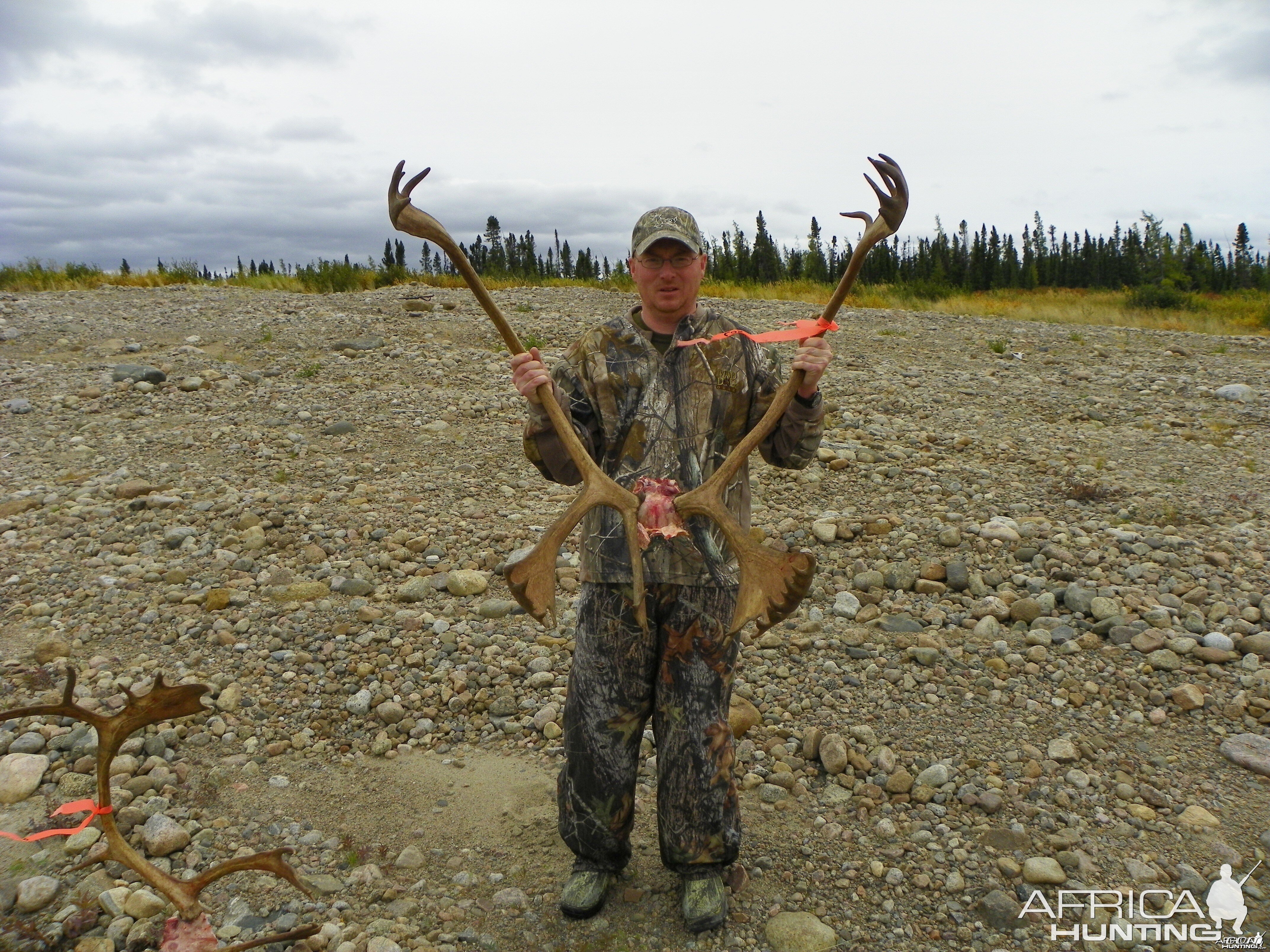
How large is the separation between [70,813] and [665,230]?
3.14m

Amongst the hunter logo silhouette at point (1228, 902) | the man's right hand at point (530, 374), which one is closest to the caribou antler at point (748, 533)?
the man's right hand at point (530, 374)

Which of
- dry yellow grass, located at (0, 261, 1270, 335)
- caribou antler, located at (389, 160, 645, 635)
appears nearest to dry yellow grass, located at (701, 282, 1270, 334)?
dry yellow grass, located at (0, 261, 1270, 335)

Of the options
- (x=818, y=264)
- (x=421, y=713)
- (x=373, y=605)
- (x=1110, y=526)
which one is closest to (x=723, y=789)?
(x=421, y=713)

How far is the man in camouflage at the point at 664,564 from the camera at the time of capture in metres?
2.71

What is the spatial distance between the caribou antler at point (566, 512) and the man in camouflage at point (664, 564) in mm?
79

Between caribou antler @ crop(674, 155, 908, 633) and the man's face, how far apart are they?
0.46 metres

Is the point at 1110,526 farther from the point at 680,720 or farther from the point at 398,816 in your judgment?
the point at 398,816

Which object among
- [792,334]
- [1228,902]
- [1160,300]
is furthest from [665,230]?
[1160,300]

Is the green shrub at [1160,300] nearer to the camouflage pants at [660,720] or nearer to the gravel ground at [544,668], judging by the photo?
the gravel ground at [544,668]

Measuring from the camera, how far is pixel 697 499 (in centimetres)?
262

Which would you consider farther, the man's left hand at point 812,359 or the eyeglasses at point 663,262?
the eyeglasses at point 663,262

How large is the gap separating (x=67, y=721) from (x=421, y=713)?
166cm

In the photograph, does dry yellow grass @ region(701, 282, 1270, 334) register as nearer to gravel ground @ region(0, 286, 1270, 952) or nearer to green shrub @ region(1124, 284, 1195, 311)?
green shrub @ region(1124, 284, 1195, 311)

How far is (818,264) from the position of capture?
3025 centimetres
